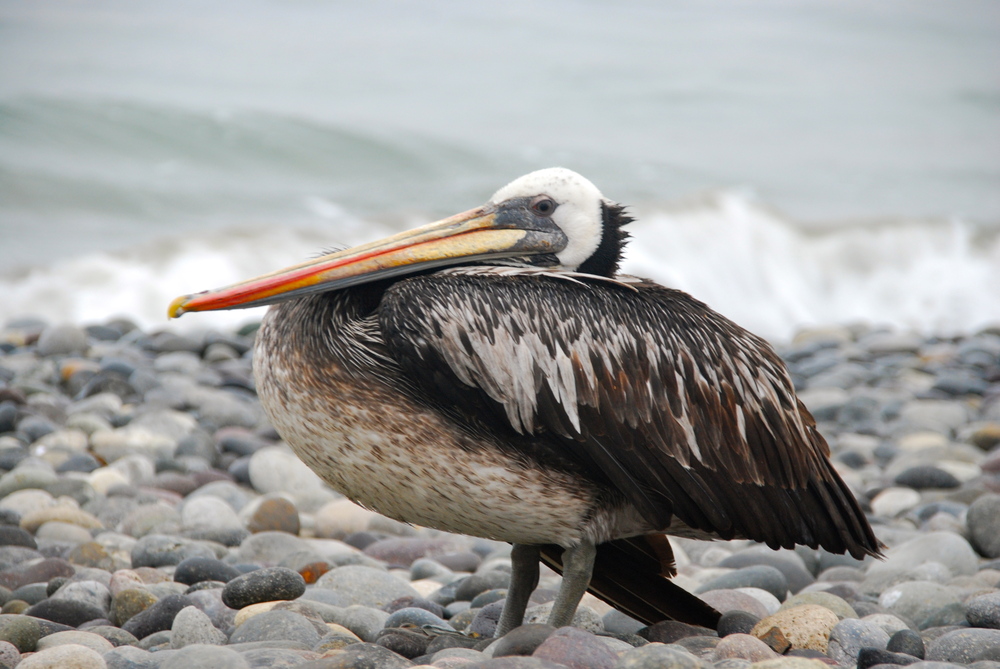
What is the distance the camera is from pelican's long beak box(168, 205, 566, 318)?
3240 millimetres

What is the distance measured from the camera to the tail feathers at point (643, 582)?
11.8ft

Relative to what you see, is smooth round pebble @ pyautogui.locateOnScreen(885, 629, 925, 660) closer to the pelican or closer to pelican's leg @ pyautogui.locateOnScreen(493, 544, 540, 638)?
the pelican

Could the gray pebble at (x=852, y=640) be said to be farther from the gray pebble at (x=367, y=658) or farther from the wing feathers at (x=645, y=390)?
the gray pebble at (x=367, y=658)

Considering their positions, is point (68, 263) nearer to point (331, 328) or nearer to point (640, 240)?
point (640, 240)

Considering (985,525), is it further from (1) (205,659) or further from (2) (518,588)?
(1) (205,659)

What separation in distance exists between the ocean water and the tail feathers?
901 cm

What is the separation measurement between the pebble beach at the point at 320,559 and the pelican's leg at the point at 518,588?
0.42ft

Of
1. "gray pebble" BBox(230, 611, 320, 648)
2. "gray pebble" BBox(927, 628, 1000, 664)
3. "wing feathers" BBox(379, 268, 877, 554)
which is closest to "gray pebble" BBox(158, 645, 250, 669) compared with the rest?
"gray pebble" BBox(230, 611, 320, 648)

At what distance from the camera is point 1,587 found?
392 centimetres

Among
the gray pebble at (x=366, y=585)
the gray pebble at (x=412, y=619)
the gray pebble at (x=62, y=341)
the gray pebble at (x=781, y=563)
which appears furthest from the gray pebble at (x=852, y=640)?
the gray pebble at (x=62, y=341)

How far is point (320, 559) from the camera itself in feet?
14.5

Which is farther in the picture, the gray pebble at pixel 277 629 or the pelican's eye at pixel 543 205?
the pelican's eye at pixel 543 205

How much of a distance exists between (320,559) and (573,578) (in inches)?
63.8

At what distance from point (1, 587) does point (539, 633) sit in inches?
92.5
